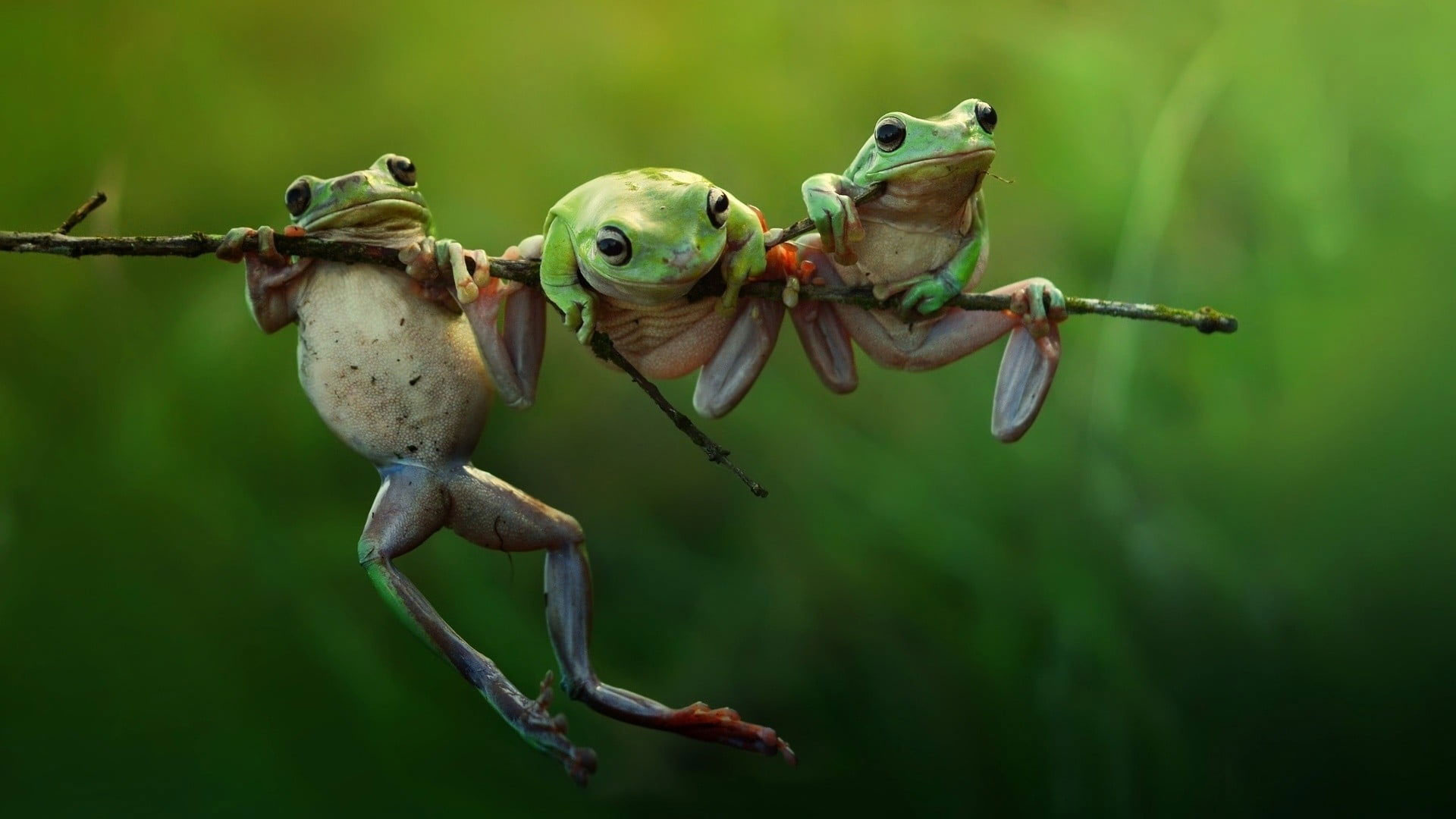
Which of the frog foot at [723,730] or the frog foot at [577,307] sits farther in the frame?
the frog foot at [723,730]

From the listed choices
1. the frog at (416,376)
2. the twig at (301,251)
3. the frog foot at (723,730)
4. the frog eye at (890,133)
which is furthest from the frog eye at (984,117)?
the frog foot at (723,730)

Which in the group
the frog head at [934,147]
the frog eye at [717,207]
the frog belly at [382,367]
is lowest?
the frog belly at [382,367]

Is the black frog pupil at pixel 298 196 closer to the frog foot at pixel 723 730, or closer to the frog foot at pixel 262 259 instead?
the frog foot at pixel 262 259

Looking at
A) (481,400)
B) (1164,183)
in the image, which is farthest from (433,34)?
(1164,183)

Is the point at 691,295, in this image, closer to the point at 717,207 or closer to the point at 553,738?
the point at 717,207

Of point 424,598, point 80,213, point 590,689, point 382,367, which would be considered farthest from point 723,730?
point 80,213

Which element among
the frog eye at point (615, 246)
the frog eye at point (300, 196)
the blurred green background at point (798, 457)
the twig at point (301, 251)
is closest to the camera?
the frog eye at point (615, 246)

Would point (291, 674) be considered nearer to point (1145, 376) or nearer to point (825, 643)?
point (825, 643)

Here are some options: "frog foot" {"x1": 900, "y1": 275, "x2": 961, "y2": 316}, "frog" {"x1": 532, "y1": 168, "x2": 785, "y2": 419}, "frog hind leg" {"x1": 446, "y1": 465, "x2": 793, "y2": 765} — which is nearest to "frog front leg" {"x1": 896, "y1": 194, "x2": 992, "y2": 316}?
"frog foot" {"x1": 900, "y1": 275, "x2": 961, "y2": 316}
